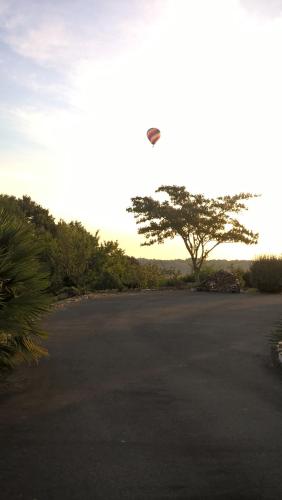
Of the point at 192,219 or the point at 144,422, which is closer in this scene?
the point at 144,422

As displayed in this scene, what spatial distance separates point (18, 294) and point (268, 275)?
715 inches

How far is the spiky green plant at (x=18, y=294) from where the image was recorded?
21.9 ft

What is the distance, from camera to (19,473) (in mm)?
3992

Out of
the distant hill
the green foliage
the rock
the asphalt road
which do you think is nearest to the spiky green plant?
the asphalt road

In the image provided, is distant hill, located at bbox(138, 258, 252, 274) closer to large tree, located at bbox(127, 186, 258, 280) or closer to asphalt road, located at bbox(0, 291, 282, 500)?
large tree, located at bbox(127, 186, 258, 280)

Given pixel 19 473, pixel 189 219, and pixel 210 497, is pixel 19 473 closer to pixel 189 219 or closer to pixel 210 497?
pixel 210 497

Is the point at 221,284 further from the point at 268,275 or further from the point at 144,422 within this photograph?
the point at 144,422

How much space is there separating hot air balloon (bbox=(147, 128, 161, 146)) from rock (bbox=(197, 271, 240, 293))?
46.1ft

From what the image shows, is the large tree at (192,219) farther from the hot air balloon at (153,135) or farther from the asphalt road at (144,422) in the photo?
the asphalt road at (144,422)

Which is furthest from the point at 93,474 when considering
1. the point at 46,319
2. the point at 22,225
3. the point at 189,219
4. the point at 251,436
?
the point at 189,219

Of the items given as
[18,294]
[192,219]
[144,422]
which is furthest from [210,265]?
[144,422]

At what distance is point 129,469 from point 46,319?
9507 mm

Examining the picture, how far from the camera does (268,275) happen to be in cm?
2348

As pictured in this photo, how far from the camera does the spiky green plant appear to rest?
668cm
